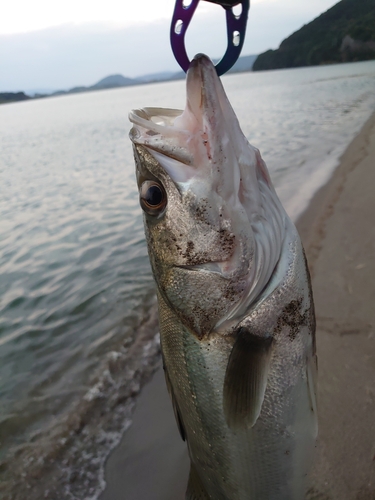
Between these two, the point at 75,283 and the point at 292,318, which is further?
the point at 75,283

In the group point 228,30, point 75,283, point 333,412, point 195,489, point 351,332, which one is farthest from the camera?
point 75,283

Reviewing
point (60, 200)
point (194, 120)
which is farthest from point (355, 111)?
point (194, 120)

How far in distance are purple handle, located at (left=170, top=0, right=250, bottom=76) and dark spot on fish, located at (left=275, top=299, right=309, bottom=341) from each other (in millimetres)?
1062

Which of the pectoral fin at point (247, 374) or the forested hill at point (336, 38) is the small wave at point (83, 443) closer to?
the pectoral fin at point (247, 374)

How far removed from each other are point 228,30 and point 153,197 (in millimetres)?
735

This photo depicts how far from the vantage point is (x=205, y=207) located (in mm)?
1625

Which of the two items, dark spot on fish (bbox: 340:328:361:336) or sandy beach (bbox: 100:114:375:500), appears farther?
dark spot on fish (bbox: 340:328:361:336)

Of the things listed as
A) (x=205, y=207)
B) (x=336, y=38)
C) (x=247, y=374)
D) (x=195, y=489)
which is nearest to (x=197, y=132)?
(x=205, y=207)

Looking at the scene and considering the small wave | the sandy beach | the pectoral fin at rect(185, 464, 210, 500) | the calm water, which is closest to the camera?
the pectoral fin at rect(185, 464, 210, 500)

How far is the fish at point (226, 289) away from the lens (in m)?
1.62

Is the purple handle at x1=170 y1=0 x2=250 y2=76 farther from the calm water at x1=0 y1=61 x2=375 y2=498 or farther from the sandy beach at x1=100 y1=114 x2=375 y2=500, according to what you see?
the calm water at x1=0 y1=61 x2=375 y2=498

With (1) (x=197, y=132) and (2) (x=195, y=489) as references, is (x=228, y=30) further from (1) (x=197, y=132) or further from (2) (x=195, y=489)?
(2) (x=195, y=489)

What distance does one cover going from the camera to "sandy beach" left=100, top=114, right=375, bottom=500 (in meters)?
2.36

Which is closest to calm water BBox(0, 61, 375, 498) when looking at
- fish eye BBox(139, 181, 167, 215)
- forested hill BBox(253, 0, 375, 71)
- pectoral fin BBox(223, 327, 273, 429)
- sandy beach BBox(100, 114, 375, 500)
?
sandy beach BBox(100, 114, 375, 500)
